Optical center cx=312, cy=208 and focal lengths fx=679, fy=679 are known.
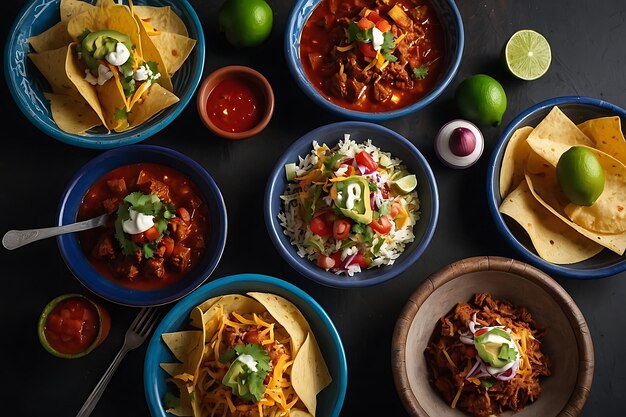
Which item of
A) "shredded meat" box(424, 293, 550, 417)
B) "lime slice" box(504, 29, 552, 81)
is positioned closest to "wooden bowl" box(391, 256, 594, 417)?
Result: "shredded meat" box(424, 293, 550, 417)

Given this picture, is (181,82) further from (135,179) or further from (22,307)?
(22,307)

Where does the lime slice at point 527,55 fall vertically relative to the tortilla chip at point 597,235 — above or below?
above

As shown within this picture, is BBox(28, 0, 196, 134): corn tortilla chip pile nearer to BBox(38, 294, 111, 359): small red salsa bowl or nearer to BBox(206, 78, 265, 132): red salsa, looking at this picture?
BBox(206, 78, 265, 132): red salsa

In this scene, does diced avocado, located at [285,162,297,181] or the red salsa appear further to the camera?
the red salsa

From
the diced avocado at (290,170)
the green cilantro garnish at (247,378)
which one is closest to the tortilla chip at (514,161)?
the diced avocado at (290,170)

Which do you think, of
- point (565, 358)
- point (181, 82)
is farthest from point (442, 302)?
point (181, 82)

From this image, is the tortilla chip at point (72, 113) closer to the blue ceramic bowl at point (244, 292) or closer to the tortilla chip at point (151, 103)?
the tortilla chip at point (151, 103)
